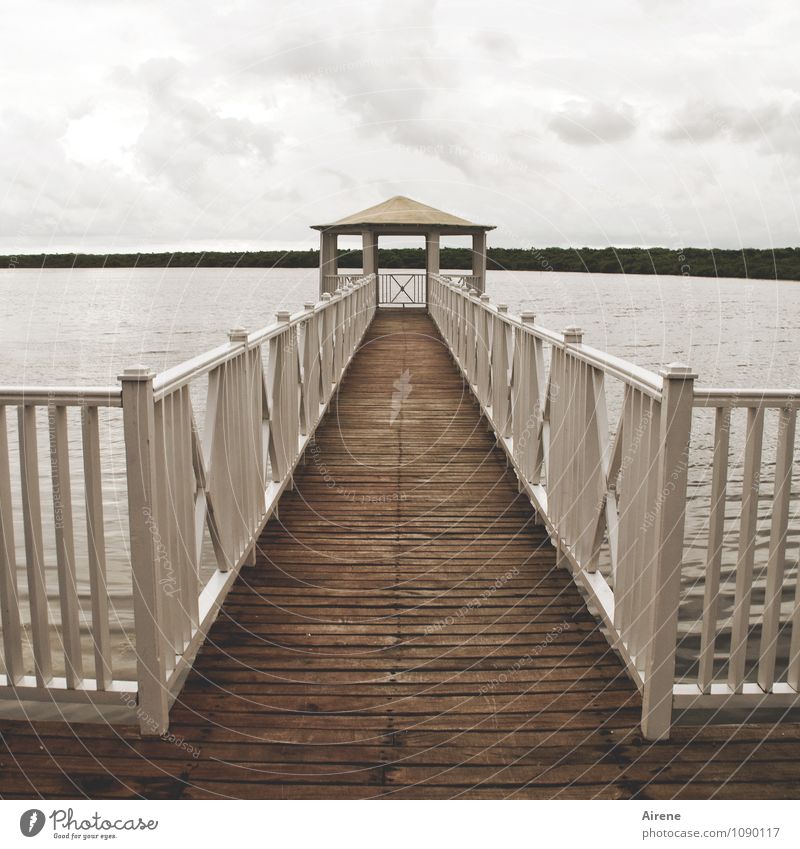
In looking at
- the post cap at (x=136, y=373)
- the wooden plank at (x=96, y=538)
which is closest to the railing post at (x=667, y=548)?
the post cap at (x=136, y=373)

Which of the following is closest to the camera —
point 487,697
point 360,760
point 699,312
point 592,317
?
point 360,760

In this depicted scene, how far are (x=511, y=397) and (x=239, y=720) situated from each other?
14.1 feet

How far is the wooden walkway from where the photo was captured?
3.05 m

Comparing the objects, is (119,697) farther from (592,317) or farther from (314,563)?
(592,317)

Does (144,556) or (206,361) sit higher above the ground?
(206,361)

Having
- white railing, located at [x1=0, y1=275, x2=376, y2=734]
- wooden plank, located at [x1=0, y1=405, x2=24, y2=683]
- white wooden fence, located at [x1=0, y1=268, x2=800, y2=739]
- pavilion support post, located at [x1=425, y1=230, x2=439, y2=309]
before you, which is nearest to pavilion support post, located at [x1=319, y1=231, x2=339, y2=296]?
pavilion support post, located at [x1=425, y1=230, x2=439, y2=309]

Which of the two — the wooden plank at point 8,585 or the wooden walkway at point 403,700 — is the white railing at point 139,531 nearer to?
the wooden plank at point 8,585

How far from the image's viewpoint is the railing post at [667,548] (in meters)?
3.04

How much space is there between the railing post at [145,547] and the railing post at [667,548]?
183 cm

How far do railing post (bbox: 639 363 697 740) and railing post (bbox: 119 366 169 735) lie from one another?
1.83 metres

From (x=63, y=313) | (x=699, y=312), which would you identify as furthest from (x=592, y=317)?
(x=63, y=313)

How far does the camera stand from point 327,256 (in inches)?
1097

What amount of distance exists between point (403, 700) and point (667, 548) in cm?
127

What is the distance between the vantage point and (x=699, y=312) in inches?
2502
